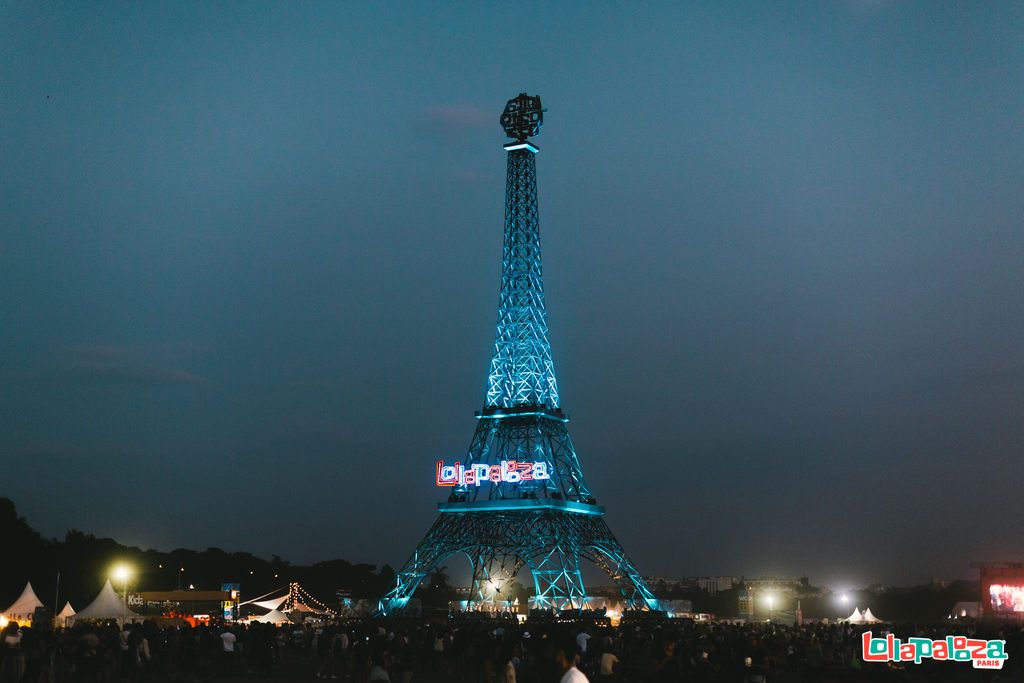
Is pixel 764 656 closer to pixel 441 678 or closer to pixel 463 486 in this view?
pixel 441 678

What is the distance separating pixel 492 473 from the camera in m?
87.4

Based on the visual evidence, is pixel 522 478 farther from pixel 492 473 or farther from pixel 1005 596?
pixel 1005 596

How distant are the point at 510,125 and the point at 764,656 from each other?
76.7 m

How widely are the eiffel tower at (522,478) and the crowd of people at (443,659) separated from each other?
27643mm

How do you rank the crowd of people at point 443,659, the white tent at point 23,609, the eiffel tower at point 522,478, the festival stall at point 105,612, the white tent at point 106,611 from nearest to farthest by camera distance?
the crowd of people at point 443,659
the festival stall at point 105,612
the white tent at point 106,611
the white tent at point 23,609
the eiffel tower at point 522,478

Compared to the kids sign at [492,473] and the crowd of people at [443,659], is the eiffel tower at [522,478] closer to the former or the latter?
the kids sign at [492,473]

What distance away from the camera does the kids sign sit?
284 feet

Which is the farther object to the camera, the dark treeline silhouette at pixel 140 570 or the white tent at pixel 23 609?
the dark treeline silhouette at pixel 140 570

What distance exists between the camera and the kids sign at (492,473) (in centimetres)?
8644

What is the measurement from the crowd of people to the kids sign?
29538mm

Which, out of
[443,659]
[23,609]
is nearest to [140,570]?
[23,609]

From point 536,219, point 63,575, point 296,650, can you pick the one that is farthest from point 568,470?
point 63,575

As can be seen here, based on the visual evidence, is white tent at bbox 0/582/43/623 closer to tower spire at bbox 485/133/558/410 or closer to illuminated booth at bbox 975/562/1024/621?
tower spire at bbox 485/133/558/410

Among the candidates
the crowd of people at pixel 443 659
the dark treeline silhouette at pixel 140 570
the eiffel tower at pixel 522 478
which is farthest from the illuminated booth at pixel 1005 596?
the dark treeline silhouette at pixel 140 570
